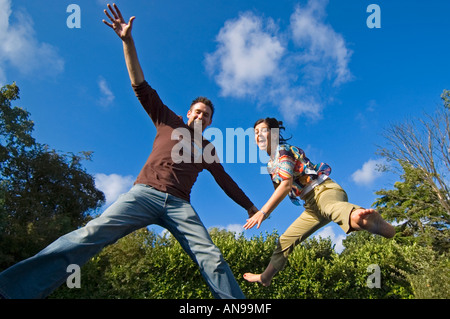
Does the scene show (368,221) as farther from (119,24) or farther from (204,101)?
(119,24)

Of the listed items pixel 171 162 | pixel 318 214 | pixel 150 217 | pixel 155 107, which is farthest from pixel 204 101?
pixel 318 214

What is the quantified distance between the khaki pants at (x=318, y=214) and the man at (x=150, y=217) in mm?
1191

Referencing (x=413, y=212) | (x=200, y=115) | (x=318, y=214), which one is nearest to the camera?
(x=200, y=115)

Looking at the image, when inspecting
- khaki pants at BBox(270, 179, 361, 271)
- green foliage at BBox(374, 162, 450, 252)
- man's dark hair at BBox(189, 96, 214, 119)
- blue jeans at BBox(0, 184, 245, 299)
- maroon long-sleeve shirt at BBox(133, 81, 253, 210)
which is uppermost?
green foliage at BBox(374, 162, 450, 252)

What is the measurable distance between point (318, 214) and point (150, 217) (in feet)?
5.96

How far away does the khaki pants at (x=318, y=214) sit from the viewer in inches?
130

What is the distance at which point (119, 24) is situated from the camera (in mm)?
3076

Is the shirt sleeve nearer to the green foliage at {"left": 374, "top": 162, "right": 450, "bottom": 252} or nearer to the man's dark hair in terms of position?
the man's dark hair

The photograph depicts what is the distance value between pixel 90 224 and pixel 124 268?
927cm

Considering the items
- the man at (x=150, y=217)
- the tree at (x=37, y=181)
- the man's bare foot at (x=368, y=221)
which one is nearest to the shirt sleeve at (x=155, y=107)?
the man at (x=150, y=217)

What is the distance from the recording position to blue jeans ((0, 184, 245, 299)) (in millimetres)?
2449

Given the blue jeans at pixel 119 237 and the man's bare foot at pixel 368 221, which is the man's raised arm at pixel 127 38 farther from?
the man's bare foot at pixel 368 221

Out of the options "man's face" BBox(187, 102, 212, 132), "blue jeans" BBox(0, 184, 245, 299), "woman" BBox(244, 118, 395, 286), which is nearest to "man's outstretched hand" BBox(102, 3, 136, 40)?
"man's face" BBox(187, 102, 212, 132)

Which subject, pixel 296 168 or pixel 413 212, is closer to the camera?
pixel 296 168
